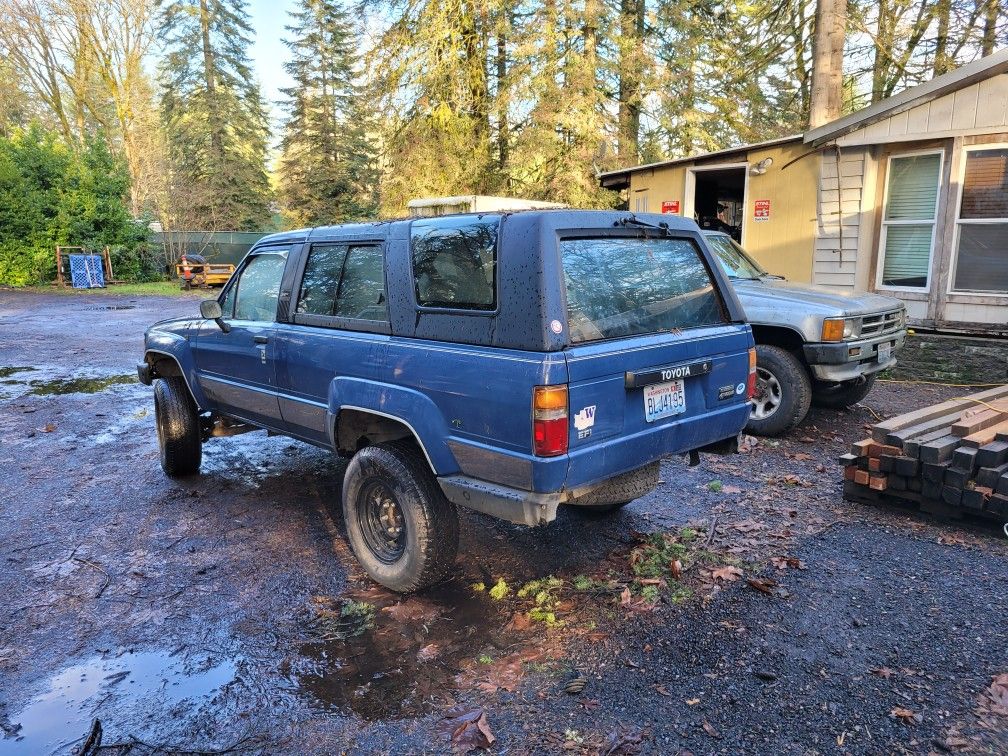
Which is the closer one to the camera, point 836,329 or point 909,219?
point 836,329

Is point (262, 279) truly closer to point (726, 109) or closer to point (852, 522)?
point (852, 522)

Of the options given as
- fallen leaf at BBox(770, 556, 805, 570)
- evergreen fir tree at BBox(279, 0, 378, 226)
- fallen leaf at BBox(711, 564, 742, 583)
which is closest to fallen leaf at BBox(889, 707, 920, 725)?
fallen leaf at BBox(711, 564, 742, 583)

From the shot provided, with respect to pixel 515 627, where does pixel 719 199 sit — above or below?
above

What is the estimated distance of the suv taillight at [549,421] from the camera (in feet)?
Result: 9.36

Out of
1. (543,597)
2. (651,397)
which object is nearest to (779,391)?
(651,397)

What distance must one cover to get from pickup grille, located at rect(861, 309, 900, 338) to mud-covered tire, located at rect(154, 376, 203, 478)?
20.0ft

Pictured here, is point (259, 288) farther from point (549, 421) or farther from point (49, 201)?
point (49, 201)

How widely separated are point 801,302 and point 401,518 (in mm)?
4538

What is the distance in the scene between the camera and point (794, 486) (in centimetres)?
528

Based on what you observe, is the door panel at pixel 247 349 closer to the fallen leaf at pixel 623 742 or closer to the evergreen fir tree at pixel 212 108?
the fallen leaf at pixel 623 742

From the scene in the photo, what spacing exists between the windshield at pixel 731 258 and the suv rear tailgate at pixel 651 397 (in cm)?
354

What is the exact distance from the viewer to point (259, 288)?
4836mm

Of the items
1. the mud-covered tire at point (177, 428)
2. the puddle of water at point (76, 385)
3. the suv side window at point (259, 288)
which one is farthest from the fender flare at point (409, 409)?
the puddle of water at point (76, 385)

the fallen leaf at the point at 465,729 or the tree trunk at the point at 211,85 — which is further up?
the tree trunk at the point at 211,85
